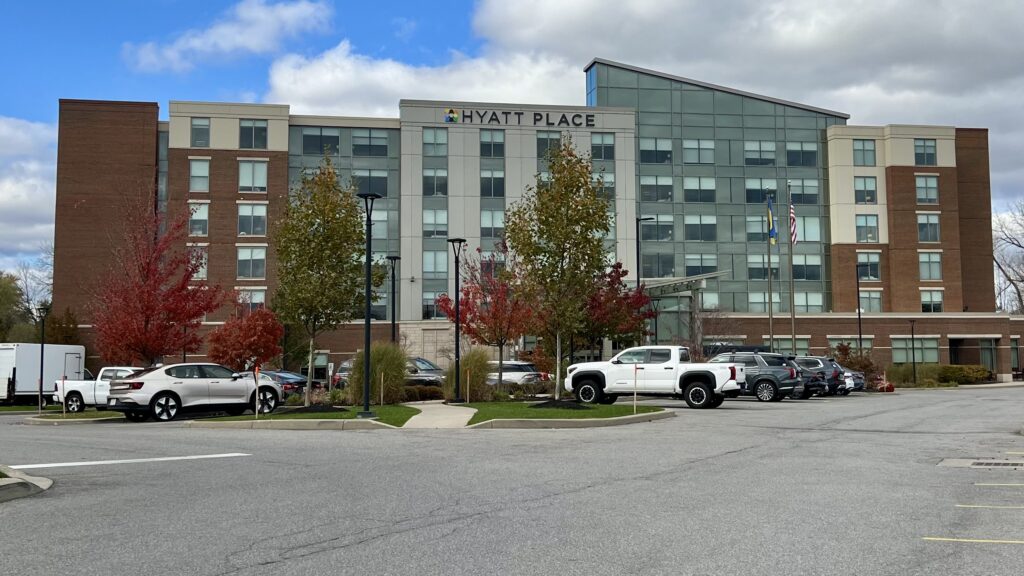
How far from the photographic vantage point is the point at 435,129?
64.3 meters

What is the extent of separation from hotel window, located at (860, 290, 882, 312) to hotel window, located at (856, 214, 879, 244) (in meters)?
3.78

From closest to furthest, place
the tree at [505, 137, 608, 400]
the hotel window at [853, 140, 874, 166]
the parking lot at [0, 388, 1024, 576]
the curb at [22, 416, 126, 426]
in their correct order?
1. the parking lot at [0, 388, 1024, 576]
2. the curb at [22, 416, 126, 426]
3. the tree at [505, 137, 608, 400]
4. the hotel window at [853, 140, 874, 166]

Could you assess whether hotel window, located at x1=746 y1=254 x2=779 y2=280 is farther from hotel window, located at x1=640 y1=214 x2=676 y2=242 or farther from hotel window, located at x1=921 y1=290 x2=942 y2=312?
hotel window, located at x1=921 y1=290 x2=942 y2=312

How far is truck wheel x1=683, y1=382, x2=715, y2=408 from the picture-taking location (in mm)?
Answer: 29016

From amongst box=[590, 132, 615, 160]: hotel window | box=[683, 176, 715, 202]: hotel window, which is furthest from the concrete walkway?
box=[683, 176, 715, 202]: hotel window

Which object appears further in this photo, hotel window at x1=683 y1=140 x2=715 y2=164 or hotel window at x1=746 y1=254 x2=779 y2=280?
hotel window at x1=746 y1=254 x2=779 y2=280

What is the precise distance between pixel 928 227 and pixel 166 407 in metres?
60.4

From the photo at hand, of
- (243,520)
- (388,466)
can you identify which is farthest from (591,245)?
(243,520)

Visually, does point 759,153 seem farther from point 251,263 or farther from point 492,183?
point 251,263

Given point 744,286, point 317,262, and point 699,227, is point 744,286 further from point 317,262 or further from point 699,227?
point 317,262

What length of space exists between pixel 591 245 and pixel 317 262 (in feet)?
26.2

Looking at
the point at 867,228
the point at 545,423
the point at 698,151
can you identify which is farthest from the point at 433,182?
the point at 545,423

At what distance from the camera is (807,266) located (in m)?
71.2

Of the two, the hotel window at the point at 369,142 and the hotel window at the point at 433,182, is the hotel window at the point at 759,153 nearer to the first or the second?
the hotel window at the point at 433,182
